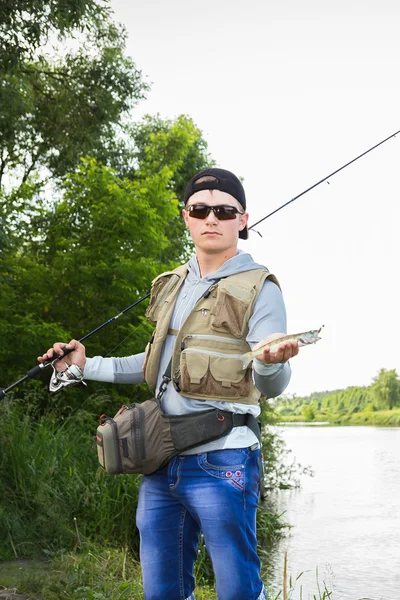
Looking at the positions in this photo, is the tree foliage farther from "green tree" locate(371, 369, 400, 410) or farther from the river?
"green tree" locate(371, 369, 400, 410)

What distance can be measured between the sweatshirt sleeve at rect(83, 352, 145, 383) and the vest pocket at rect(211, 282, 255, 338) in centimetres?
53

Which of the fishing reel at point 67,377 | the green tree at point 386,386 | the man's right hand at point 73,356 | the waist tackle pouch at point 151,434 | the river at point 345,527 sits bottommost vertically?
the river at point 345,527

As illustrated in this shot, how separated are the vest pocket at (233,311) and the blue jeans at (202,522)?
401mm

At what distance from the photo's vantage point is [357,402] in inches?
1261

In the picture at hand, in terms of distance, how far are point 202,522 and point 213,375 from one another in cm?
47

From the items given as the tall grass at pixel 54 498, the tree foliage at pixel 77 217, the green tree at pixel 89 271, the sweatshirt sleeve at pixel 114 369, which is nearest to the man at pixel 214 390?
the sweatshirt sleeve at pixel 114 369

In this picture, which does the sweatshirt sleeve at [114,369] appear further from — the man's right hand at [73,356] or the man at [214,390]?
the man at [214,390]

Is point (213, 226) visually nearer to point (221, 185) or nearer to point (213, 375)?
point (221, 185)

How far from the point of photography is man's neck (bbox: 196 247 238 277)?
9.77 feet

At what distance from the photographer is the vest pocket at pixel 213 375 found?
270 cm

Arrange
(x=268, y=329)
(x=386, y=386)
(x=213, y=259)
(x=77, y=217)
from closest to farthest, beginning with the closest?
(x=268, y=329)
(x=213, y=259)
(x=77, y=217)
(x=386, y=386)

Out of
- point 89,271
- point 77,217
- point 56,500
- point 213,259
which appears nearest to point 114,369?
point 213,259

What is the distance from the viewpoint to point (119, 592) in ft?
15.1

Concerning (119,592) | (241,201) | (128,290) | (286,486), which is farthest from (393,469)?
(241,201)
